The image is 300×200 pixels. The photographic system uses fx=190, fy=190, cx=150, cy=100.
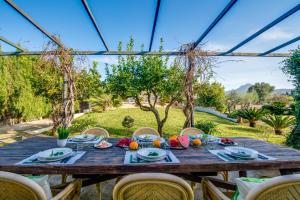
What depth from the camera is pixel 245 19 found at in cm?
288

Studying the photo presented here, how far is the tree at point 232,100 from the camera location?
1584cm

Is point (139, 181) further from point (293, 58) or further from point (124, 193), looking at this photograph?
point (293, 58)

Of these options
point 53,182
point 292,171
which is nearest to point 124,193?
point 292,171

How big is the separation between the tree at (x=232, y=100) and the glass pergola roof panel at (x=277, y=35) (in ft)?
40.0

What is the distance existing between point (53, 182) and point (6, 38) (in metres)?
2.65

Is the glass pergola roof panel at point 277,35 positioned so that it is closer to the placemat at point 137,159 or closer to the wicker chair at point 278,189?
the wicker chair at point 278,189

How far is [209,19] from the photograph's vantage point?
2812 millimetres

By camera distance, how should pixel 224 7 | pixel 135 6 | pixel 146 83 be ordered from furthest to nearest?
pixel 146 83, pixel 135 6, pixel 224 7

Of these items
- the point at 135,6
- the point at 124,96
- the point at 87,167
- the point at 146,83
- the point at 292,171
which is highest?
the point at 135,6

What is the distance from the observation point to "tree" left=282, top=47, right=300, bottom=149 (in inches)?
168

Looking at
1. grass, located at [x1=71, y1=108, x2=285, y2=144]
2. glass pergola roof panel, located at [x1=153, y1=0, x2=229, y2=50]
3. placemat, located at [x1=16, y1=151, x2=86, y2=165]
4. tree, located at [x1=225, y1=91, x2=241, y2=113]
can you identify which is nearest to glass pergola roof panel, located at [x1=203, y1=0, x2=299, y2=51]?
glass pergola roof panel, located at [x1=153, y1=0, x2=229, y2=50]

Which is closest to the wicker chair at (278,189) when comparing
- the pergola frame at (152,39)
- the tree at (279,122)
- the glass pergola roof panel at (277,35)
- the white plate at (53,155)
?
the white plate at (53,155)

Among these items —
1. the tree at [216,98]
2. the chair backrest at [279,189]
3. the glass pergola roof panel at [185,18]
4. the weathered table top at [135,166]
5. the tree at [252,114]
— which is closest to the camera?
the chair backrest at [279,189]

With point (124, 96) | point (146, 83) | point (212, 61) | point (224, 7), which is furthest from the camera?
point (124, 96)
